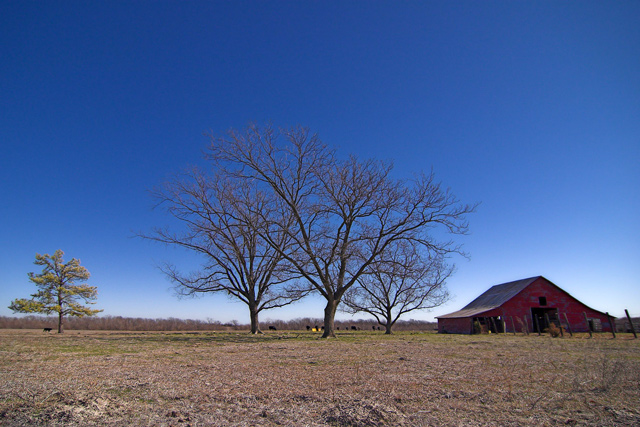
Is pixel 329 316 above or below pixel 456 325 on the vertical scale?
above

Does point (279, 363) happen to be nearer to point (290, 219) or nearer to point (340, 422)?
point (340, 422)

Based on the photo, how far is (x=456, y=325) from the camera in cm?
3969

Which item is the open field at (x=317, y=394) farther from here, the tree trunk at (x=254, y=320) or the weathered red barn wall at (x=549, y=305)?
the weathered red barn wall at (x=549, y=305)

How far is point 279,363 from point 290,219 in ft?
45.1

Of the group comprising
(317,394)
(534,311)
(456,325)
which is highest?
(317,394)

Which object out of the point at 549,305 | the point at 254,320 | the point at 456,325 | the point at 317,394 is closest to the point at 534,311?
the point at 549,305

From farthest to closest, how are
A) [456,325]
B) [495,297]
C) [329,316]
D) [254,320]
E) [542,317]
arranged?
[456,325]
[495,297]
[542,317]
[254,320]
[329,316]

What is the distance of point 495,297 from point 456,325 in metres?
5.29

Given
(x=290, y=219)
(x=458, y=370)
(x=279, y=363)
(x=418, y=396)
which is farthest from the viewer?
(x=290, y=219)

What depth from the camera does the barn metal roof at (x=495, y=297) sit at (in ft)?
116

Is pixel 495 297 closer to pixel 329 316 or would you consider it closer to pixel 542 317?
pixel 542 317

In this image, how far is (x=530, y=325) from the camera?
111 ft

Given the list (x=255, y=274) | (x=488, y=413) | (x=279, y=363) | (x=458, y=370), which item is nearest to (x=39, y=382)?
(x=279, y=363)

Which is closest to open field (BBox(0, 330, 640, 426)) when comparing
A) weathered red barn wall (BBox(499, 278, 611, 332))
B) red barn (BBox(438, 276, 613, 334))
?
red barn (BBox(438, 276, 613, 334))
